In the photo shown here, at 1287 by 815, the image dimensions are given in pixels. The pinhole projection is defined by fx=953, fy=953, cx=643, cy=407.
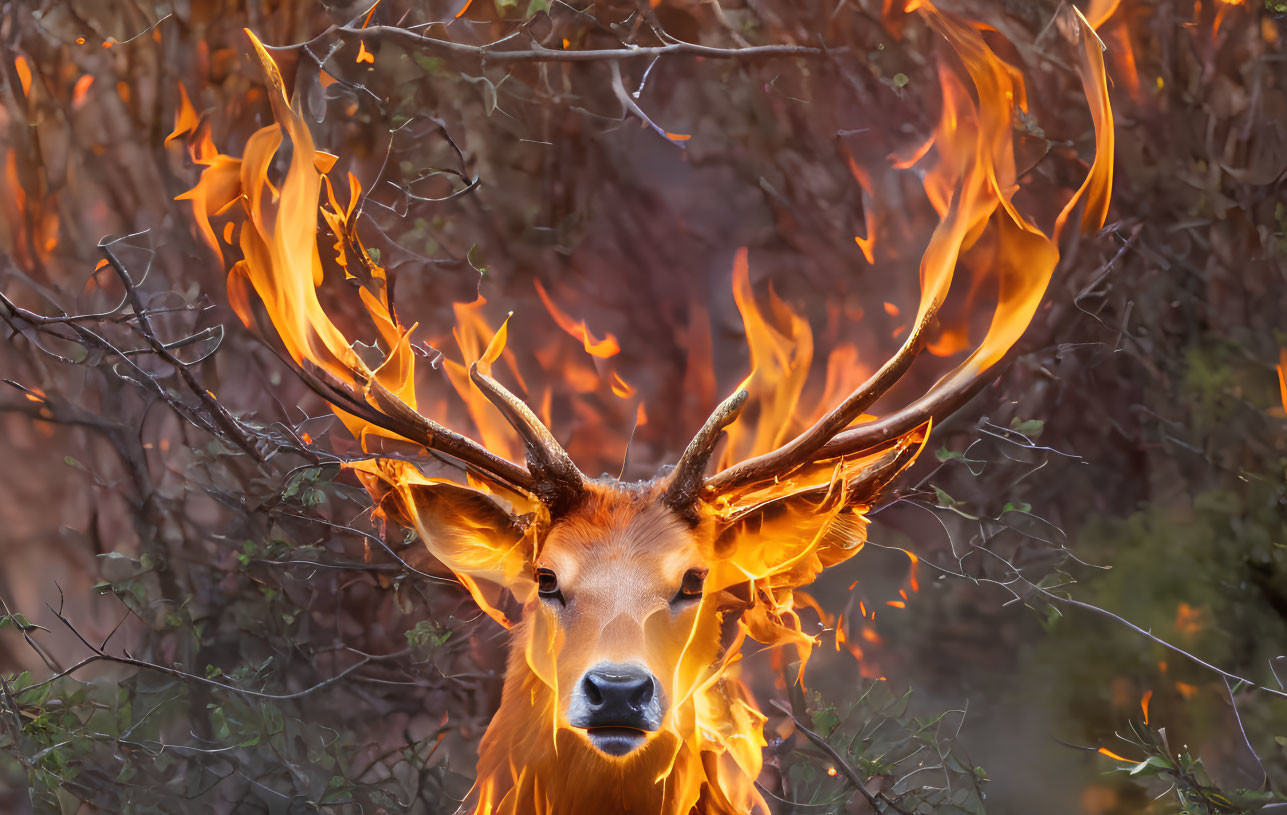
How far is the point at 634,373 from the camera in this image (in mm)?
2896

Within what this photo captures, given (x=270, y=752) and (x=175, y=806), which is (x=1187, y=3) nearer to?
(x=270, y=752)

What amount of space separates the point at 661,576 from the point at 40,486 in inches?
88.0

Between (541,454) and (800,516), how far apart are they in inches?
21.2

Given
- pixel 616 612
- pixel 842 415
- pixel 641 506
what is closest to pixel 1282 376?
pixel 842 415

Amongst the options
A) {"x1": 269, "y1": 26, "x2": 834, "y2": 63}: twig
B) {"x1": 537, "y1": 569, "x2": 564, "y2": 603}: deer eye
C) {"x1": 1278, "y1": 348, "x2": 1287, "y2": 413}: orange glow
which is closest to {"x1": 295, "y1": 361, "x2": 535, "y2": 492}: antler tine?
{"x1": 537, "y1": 569, "x2": 564, "y2": 603}: deer eye

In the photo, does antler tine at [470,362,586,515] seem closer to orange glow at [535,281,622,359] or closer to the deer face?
the deer face

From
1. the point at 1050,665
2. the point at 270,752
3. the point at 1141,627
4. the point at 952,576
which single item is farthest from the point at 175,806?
the point at 1141,627

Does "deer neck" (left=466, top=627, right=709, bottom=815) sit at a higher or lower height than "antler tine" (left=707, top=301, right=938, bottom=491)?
lower

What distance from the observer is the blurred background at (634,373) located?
8.84 ft

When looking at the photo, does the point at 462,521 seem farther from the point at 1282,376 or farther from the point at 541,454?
the point at 1282,376

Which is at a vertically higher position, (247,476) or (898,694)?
(247,476)

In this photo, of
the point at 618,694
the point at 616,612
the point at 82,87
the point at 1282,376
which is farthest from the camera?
the point at 82,87

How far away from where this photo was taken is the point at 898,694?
2.80m

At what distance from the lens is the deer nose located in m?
1.65
